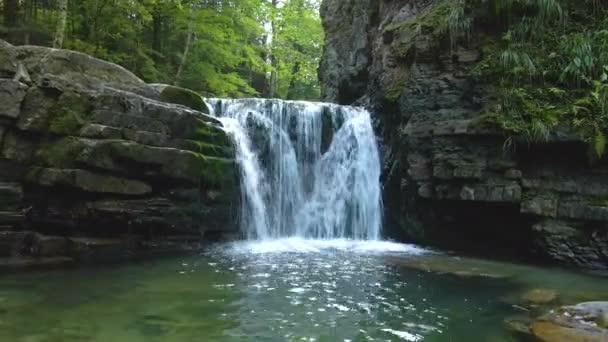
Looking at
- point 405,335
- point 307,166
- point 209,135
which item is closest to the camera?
point 405,335

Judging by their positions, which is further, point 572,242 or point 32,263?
point 572,242

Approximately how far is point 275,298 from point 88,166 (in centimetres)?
426

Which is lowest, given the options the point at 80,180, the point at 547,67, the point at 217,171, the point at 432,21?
the point at 80,180

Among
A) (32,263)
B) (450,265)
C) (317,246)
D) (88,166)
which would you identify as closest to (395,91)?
(317,246)

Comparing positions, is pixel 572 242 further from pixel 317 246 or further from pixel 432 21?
pixel 432 21

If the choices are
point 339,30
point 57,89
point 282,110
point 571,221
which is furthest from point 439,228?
point 339,30

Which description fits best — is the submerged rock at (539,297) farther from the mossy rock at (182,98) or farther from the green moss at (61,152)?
the mossy rock at (182,98)

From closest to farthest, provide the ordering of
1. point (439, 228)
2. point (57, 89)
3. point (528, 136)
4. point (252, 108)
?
point (57, 89) → point (528, 136) → point (439, 228) → point (252, 108)

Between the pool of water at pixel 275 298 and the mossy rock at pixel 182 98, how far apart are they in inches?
143

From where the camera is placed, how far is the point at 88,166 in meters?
7.85

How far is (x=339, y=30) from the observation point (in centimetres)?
1803

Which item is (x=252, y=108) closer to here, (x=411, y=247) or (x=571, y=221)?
(x=411, y=247)

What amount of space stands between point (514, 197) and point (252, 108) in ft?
20.9

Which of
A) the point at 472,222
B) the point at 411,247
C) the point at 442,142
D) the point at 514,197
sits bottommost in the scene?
the point at 411,247
